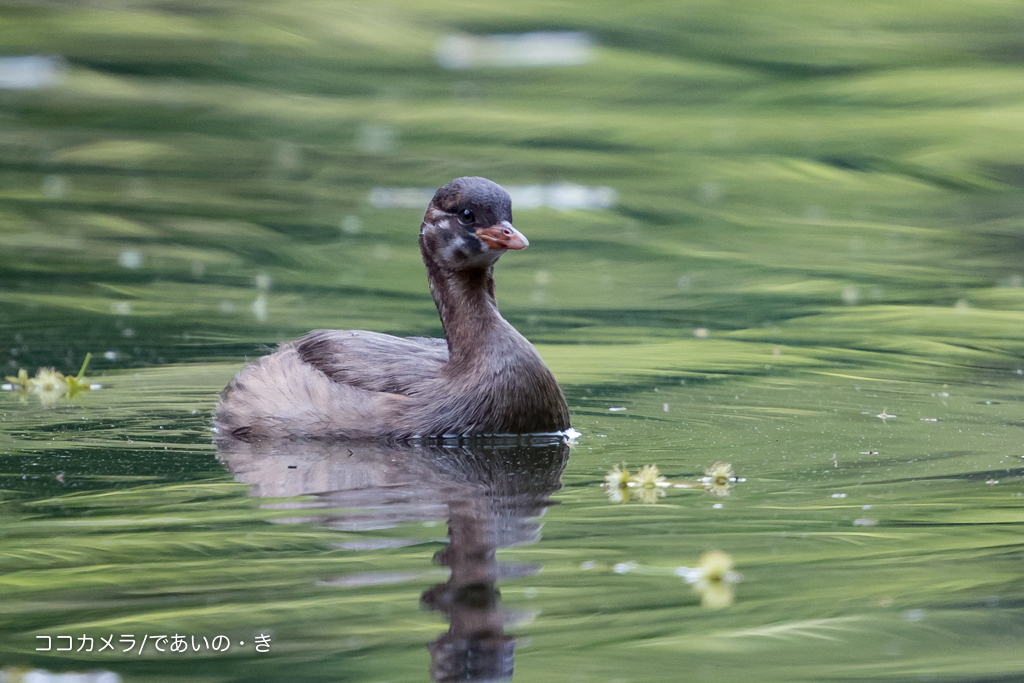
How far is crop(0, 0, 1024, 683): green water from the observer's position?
4.97m

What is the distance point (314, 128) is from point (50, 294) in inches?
268

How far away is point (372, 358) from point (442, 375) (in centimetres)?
41

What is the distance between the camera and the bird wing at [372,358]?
8133mm

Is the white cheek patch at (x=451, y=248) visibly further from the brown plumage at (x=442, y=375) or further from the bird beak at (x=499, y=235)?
the bird beak at (x=499, y=235)

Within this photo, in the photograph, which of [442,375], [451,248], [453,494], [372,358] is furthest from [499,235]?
[453,494]

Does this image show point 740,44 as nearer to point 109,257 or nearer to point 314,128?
point 314,128

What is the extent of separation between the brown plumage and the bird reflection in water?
127mm

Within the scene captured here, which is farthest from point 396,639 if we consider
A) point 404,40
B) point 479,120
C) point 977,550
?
point 404,40

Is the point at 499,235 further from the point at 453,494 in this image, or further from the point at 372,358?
the point at 453,494

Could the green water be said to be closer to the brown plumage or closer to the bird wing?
the brown plumage

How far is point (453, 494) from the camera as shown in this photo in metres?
6.68

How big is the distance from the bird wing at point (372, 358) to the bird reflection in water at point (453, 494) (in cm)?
40
